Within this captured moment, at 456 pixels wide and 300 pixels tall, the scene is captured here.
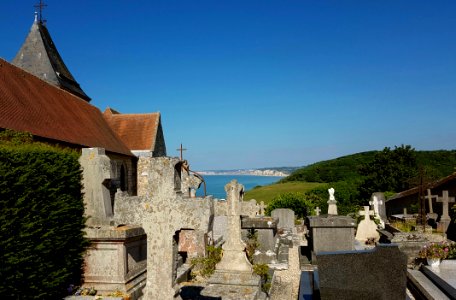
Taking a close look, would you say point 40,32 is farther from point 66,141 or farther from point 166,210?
point 166,210

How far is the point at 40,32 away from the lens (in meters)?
24.9

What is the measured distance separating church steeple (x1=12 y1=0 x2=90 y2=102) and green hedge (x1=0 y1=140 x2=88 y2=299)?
1953 cm

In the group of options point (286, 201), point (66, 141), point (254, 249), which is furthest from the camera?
point (286, 201)

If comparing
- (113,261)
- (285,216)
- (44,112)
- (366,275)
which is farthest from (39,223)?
(285,216)

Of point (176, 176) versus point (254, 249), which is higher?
point (176, 176)

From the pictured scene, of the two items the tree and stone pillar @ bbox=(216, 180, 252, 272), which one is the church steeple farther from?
the tree

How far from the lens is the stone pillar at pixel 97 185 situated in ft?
22.6

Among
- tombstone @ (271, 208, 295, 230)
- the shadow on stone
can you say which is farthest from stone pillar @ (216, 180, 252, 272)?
tombstone @ (271, 208, 295, 230)

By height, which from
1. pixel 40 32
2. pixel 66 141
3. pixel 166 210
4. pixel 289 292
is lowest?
pixel 289 292

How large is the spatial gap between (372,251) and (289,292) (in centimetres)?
407

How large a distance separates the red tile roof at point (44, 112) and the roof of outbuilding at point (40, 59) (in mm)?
4162

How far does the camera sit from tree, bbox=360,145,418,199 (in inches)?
1272

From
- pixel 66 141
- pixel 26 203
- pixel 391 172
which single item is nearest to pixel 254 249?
pixel 26 203

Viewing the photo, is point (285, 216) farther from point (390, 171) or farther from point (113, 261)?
point (390, 171)
